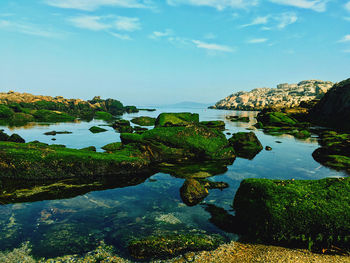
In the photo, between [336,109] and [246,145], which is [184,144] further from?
[336,109]

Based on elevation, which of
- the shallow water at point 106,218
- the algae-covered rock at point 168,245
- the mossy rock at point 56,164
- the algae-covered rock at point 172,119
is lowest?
the shallow water at point 106,218

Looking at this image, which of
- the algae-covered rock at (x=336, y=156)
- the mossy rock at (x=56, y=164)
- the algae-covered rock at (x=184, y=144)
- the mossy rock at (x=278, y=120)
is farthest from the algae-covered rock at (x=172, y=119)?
the mossy rock at (x=278, y=120)

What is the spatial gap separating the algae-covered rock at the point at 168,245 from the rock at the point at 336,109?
5475 cm

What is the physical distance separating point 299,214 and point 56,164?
14382 mm

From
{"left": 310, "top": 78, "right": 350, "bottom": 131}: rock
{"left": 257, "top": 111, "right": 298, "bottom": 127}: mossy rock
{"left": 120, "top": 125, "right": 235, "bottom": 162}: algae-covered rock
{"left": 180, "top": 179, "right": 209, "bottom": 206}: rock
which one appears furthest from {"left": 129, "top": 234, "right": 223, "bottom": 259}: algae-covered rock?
{"left": 310, "top": 78, "right": 350, "bottom": 131}: rock

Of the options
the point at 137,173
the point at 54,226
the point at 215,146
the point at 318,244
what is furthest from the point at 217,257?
the point at 215,146

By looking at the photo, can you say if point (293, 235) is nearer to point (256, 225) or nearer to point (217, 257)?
point (256, 225)

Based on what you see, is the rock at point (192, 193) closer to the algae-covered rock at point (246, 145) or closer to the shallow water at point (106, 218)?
the shallow water at point (106, 218)

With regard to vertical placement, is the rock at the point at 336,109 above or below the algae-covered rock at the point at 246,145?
above

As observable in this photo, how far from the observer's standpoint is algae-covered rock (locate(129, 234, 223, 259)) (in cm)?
681

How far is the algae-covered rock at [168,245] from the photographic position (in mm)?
6807

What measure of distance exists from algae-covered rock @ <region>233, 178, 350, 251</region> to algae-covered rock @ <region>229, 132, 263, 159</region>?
14629mm

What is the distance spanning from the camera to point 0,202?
10.2 metres

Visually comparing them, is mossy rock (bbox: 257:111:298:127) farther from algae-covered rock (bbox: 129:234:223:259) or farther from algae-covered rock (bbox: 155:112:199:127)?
algae-covered rock (bbox: 129:234:223:259)
